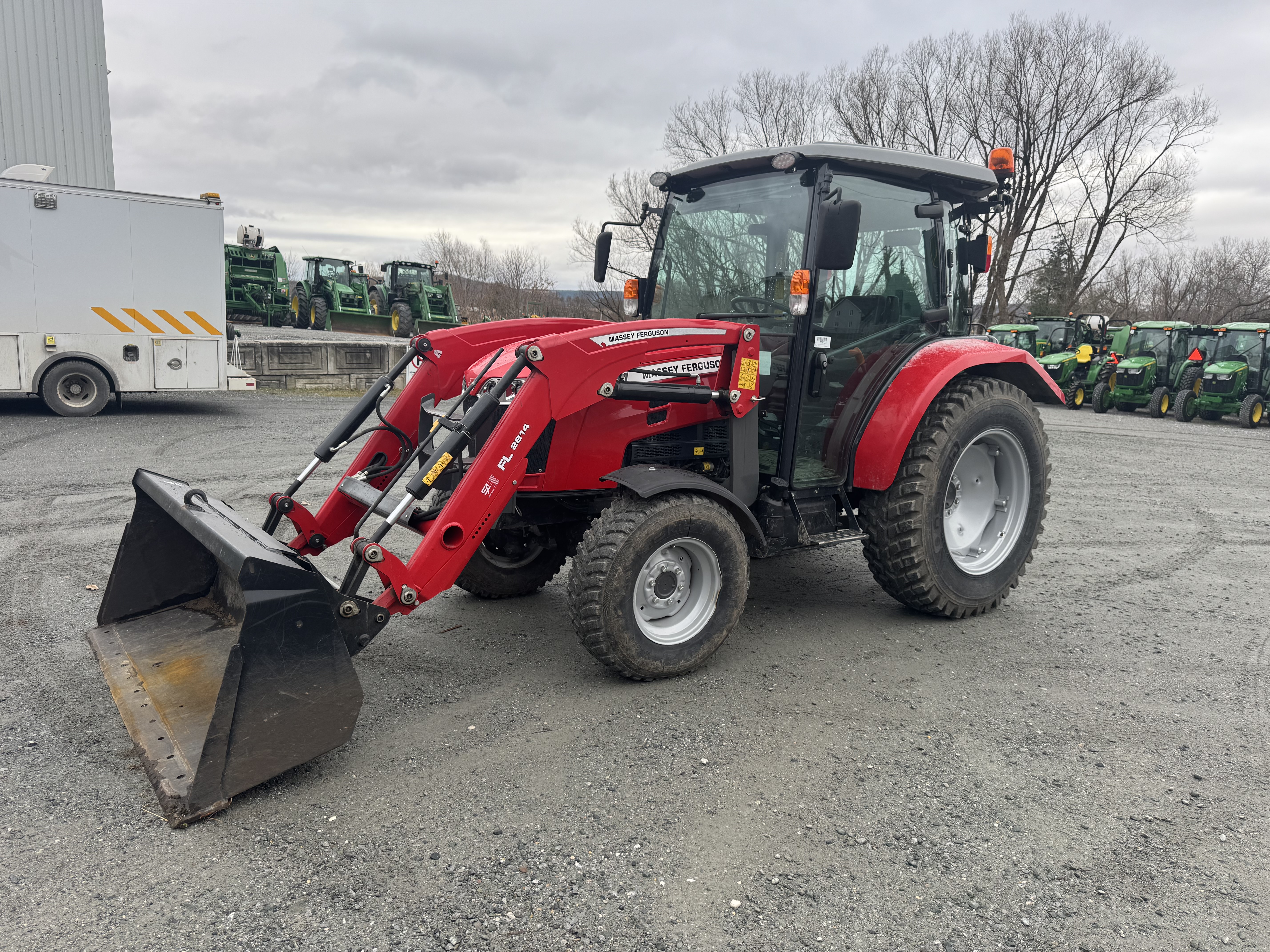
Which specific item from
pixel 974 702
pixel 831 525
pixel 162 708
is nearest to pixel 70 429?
pixel 162 708

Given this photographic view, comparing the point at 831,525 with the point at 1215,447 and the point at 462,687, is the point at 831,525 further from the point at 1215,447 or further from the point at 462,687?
the point at 1215,447

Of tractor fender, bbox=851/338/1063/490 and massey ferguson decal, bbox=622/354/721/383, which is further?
tractor fender, bbox=851/338/1063/490

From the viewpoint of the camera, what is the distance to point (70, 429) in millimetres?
9836

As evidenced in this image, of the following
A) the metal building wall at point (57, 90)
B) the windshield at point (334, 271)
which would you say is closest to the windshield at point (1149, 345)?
the windshield at point (334, 271)

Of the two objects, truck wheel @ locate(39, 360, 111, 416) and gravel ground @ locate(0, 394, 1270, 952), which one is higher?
truck wheel @ locate(39, 360, 111, 416)

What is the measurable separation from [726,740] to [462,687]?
1171mm

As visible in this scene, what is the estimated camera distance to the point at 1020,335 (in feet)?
76.2

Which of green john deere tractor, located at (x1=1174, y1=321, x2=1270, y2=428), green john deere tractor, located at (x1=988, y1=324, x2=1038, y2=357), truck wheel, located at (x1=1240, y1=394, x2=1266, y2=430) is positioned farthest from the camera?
green john deere tractor, located at (x1=988, y1=324, x2=1038, y2=357)

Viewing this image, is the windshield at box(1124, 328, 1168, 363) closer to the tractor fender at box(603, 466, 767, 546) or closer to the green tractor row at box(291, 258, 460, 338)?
the green tractor row at box(291, 258, 460, 338)

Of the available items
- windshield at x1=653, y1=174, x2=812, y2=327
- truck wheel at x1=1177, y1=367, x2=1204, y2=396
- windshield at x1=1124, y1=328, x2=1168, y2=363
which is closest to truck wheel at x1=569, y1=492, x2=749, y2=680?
windshield at x1=653, y1=174, x2=812, y2=327

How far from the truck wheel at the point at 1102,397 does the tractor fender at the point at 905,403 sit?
17.1 meters

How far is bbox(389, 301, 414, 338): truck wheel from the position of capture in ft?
79.5

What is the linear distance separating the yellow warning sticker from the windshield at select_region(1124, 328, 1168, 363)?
20.6 m

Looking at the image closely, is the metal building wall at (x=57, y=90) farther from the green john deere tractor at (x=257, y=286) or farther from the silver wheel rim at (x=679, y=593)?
the silver wheel rim at (x=679, y=593)
